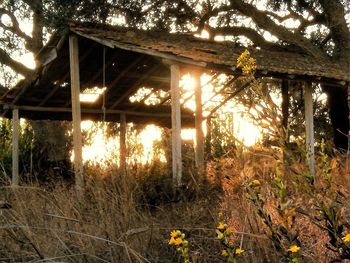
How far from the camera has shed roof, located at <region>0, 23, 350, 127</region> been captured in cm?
1166

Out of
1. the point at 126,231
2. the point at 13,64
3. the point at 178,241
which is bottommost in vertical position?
the point at 126,231

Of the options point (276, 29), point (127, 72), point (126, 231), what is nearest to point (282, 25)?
point (276, 29)

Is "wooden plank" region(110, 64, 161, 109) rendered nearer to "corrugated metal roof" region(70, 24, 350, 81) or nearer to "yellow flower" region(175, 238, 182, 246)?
"corrugated metal roof" region(70, 24, 350, 81)

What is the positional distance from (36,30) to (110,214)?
19.7 m

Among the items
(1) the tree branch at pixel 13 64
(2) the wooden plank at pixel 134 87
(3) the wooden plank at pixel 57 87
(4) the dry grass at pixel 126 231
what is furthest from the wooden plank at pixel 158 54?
(1) the tree branch at pixel 13 64

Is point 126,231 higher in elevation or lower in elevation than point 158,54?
lower

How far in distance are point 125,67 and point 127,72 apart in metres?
0.14

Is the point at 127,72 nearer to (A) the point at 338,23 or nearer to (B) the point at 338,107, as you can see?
(A) the point at 338,23

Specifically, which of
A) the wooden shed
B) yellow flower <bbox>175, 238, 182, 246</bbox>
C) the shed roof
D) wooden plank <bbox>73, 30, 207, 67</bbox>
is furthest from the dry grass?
the shed roof

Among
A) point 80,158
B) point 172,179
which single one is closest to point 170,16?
point 80,158

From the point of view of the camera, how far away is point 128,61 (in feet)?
46.0

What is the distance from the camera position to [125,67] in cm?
1444

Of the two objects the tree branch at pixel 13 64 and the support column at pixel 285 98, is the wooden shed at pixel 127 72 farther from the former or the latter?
the tree branch at pixel 13 64

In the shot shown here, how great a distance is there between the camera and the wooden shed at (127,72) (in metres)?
11.5
